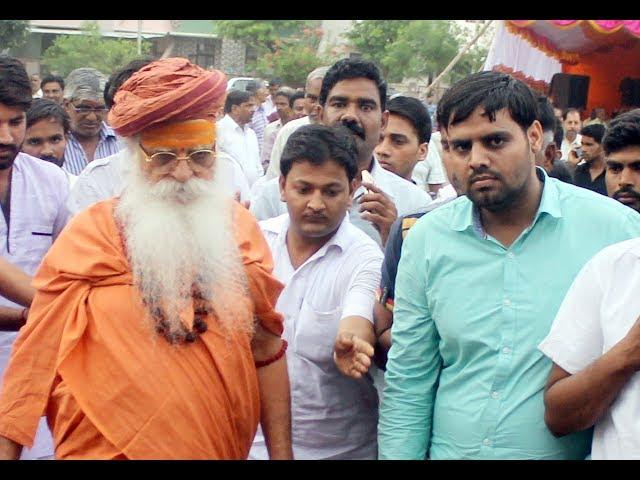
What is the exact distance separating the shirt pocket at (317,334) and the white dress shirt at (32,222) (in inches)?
46.0

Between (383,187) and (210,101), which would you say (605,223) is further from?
(383,187)

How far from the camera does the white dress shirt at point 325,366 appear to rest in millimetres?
3371

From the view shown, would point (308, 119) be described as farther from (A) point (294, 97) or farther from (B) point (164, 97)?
(A) point (294, 97)

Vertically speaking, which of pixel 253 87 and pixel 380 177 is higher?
pixel 253 87

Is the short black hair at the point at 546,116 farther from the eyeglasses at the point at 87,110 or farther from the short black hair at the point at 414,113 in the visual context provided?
the eyeglasses at the point at 87,110

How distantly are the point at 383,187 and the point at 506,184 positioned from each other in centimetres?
157

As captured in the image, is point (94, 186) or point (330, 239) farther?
point (94, 186)

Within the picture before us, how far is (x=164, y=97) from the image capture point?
2893 millimetres

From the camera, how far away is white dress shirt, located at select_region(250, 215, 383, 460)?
3.37 meters

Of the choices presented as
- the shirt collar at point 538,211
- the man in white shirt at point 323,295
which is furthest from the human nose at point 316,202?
the shirt collar at point 538,211

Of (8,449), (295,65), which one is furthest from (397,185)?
(295,65)

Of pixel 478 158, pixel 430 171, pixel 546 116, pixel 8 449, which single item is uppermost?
pixel 546 116

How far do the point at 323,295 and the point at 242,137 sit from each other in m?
7.24
